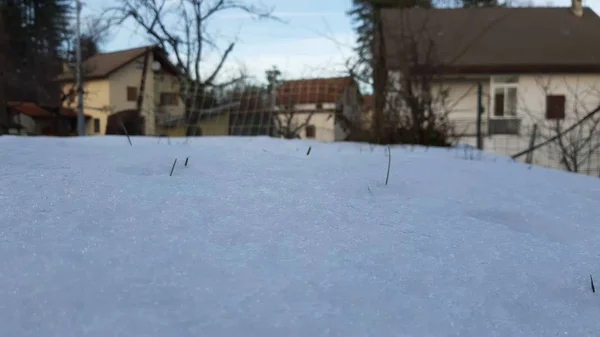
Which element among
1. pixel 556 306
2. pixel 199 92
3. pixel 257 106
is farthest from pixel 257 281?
pixel 199 92

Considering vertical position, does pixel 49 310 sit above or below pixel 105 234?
below

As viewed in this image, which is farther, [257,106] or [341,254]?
[257,106]

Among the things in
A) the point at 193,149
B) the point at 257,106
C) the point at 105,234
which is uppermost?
the point at 257,106

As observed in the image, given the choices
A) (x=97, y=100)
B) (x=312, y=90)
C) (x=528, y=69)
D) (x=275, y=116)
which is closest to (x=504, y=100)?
(x=528, y=69)

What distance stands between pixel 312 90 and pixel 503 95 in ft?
22.5

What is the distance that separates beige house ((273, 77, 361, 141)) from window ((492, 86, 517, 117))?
579 cm

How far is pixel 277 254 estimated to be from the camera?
1.38 metres

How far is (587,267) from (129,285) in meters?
1.32

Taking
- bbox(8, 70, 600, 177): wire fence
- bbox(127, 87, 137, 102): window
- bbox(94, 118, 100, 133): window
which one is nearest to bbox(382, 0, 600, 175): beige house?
bbox(8, 70, 600, 177): wire fence

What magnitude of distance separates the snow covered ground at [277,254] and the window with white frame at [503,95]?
43.6 feet

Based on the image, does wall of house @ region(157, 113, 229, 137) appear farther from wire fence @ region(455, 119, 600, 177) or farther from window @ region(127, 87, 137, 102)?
window @ region(127, 87, 137, 102)

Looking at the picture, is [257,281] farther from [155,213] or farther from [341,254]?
[155,213]

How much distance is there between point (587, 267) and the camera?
4.92ft

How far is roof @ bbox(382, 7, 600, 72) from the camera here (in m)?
14.2
